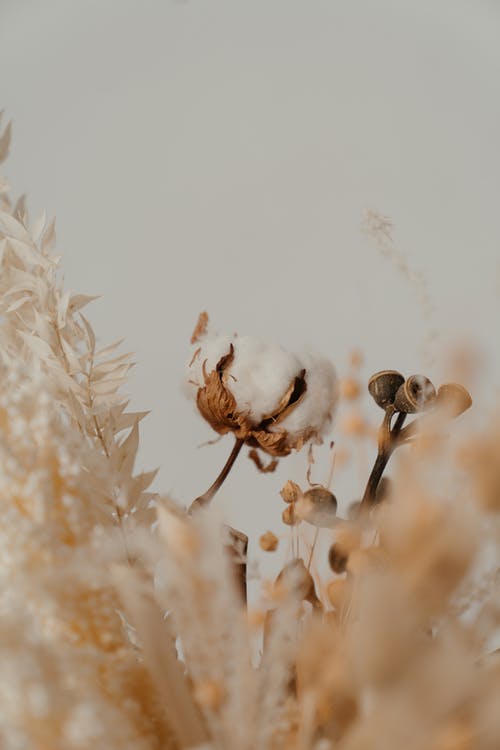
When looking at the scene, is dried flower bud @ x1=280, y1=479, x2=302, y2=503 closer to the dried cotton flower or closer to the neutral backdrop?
the dried cotton flower

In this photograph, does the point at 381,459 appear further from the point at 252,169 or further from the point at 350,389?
the point at 252,169

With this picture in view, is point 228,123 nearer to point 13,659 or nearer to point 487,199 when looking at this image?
point 487,199

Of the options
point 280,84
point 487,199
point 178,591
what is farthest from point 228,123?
point 178,591

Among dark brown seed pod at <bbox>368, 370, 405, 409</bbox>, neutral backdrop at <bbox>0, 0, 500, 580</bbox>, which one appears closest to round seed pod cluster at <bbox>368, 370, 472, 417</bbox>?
dark brown seed pod at <bbox>368, 370, 405, 409</bbox>

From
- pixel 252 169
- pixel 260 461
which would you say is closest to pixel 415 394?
Answer: pixel 260 461

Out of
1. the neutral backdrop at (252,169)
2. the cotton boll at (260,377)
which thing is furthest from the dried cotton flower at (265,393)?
the neutral backdrop at (252,169)
